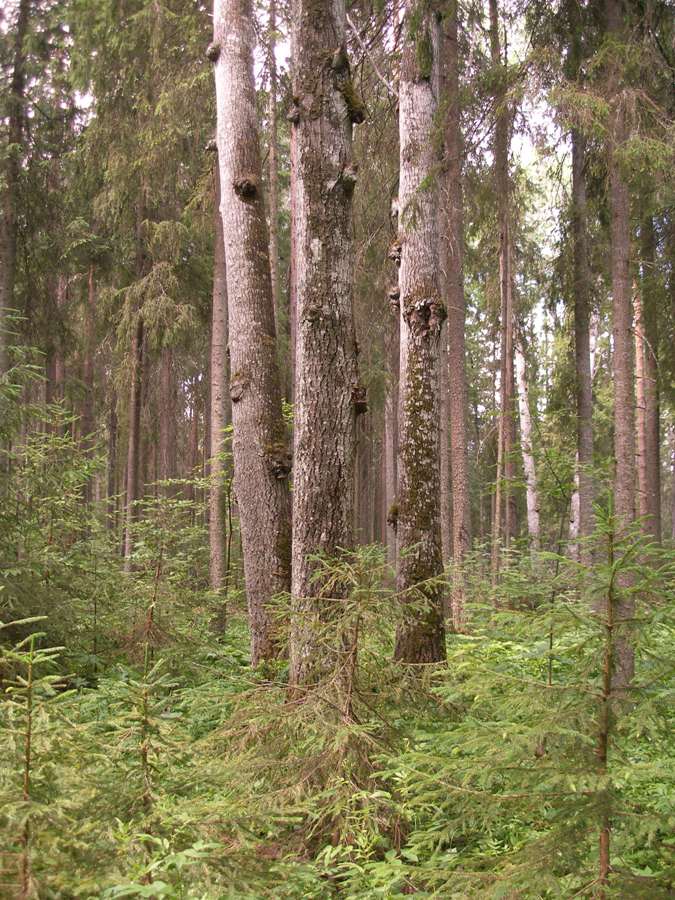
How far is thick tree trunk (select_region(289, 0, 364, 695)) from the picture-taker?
15.6 feet

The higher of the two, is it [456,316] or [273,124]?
[273,124]

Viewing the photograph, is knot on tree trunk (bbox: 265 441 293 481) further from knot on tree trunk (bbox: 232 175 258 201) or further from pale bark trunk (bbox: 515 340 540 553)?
pale bark trunk (bbox: 515 340 540 553)

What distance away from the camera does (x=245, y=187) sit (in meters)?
6.16

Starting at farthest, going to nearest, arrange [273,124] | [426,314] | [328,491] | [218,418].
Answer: [273,124], [218,418], [426,314], [328,491]

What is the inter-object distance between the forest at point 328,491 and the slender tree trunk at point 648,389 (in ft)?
0.33

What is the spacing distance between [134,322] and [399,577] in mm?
9556

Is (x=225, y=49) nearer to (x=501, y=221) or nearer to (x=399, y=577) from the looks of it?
(x=399, y=577)

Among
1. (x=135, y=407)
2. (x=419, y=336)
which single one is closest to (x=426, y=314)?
(x=419, y=336)

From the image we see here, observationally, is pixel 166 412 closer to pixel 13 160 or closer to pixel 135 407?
pixel 135 407

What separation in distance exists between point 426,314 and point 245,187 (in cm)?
204

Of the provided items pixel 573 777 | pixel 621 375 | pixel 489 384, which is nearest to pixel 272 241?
pixel 621 375

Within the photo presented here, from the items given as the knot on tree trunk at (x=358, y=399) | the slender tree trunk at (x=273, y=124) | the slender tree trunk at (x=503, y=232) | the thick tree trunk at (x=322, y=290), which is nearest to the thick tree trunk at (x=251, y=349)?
the slender tree trunk at (x=273, y=124)

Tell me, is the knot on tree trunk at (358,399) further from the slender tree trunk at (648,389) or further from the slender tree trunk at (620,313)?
the slender tree trunk at (648,389)

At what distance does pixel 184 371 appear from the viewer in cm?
2531
